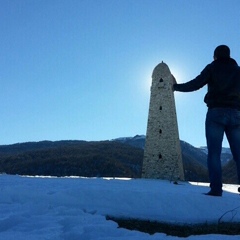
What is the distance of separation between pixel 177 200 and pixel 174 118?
16976 mm

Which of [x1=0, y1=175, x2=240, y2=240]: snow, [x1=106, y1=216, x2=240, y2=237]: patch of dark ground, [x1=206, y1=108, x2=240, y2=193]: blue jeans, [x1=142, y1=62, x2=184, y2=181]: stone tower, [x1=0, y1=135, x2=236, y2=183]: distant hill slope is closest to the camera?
[x1=0, y1=175, x2=240, y2=240]: snow

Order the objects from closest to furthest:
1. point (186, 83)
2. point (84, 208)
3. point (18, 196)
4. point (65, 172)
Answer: point (84, 208) → point (18, 196) → point (186, 83) → point (65, 172)

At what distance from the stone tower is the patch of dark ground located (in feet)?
54.6

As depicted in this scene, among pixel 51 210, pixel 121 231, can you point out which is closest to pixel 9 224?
pixel 51 210

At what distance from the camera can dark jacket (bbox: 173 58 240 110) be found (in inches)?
242

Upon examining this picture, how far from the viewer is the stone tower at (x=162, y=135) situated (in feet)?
70.3

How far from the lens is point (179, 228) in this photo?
4328 millimetres

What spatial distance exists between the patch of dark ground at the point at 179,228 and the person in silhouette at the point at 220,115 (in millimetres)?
1558

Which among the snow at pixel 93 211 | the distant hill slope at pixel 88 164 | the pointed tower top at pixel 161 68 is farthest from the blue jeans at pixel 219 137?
the distant hill slope at pixel 88 164

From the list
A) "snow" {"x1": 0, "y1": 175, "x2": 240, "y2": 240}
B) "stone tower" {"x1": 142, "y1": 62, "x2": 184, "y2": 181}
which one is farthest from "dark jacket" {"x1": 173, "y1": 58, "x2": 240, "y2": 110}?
"stone tower" {"x1": 142, "y1": 62, "x2": 184, "y2": 181}

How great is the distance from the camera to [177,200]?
5.33 metres

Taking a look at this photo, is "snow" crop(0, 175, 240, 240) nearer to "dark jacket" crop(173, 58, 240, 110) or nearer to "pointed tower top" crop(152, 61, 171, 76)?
"dark jacket" crop(173, 58, 240, 110)

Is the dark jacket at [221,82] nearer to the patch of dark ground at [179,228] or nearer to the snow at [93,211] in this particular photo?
the snow at [93,211]

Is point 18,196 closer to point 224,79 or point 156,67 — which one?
point 224,79
